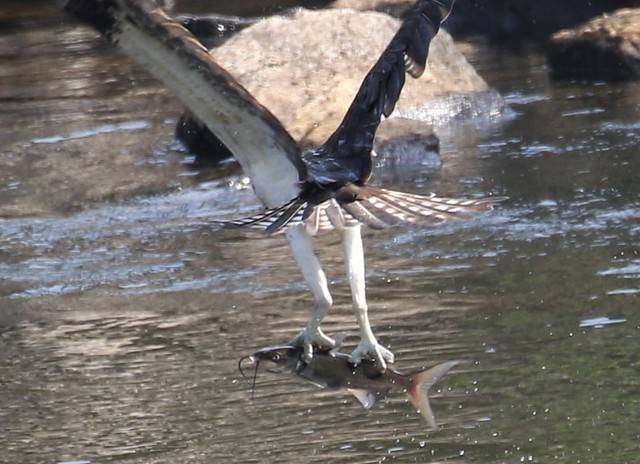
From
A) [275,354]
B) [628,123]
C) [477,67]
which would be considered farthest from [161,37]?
[477,67]

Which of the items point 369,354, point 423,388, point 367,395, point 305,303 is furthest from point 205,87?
point 305,303

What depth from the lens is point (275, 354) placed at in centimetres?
479

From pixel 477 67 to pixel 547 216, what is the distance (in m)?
5.22

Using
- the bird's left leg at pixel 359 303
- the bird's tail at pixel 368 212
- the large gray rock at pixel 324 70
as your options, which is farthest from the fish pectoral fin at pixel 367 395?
the large gray rock at pixel 324 70

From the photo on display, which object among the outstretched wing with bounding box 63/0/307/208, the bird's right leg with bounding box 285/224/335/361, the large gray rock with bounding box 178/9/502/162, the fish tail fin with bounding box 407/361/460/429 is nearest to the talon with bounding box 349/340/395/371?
the bird's right leg with bounding box 285/224/335/361

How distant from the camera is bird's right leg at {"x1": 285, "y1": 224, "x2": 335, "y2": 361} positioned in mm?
4859

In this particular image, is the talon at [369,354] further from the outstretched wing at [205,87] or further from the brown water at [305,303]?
the outstretched wing at [205,87]

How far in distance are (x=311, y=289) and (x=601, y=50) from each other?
7618 mm

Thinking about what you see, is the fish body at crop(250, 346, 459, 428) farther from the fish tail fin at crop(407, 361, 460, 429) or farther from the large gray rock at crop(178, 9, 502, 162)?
the large gray rock at crop(178, 9, 502, 162)

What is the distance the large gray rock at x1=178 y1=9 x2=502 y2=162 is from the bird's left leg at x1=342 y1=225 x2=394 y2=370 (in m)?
4.82

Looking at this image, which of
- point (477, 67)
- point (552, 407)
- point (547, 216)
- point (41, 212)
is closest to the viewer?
point (552, 407)

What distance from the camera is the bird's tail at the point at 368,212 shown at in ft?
15.0

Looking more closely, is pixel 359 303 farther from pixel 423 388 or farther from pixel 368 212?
pixel 423 388

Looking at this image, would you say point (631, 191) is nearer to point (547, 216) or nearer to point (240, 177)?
point (547, 216)
